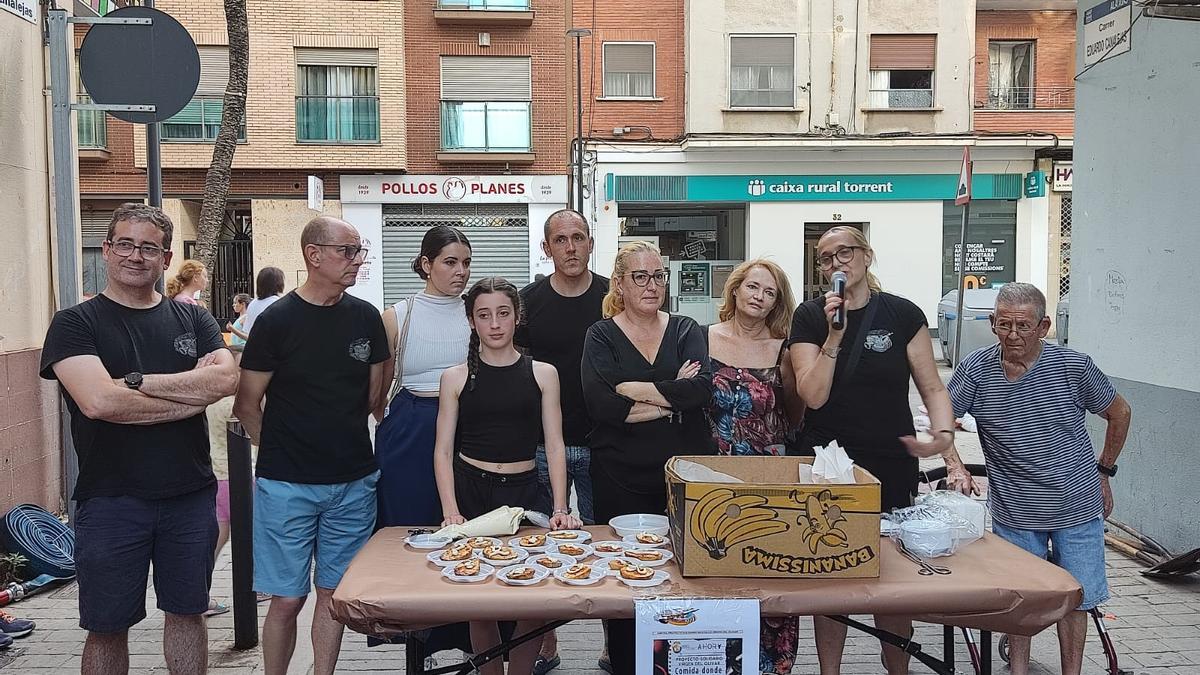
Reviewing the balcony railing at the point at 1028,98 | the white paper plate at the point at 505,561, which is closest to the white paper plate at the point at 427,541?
the white paper plate at the point at 505,561

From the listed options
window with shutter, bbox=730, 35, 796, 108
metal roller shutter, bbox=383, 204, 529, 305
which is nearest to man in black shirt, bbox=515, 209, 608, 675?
metal roller shutter, bbox=383, 204, 529, 305

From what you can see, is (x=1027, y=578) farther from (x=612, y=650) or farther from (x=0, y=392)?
(x=0, y=392)

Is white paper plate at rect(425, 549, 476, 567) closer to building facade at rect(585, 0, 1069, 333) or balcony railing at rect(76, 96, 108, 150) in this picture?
building facade at rect(585, 0, 1069, 333)

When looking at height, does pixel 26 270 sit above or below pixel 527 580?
above

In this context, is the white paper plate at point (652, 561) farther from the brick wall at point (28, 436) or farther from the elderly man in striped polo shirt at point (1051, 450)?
the brick wall at point (28, 436)

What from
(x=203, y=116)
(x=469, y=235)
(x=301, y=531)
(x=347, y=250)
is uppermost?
(x=203, y=116)

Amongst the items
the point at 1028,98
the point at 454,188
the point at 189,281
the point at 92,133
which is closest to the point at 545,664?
the point at 189,281

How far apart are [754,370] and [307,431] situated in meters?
1.78

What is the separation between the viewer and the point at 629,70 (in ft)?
72.0

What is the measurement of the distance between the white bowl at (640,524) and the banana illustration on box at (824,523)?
63cm

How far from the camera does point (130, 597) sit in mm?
3404

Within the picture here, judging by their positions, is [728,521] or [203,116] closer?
[728,521]

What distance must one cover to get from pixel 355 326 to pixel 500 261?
18542 millimetres

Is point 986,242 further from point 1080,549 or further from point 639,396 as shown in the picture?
point 639,396
